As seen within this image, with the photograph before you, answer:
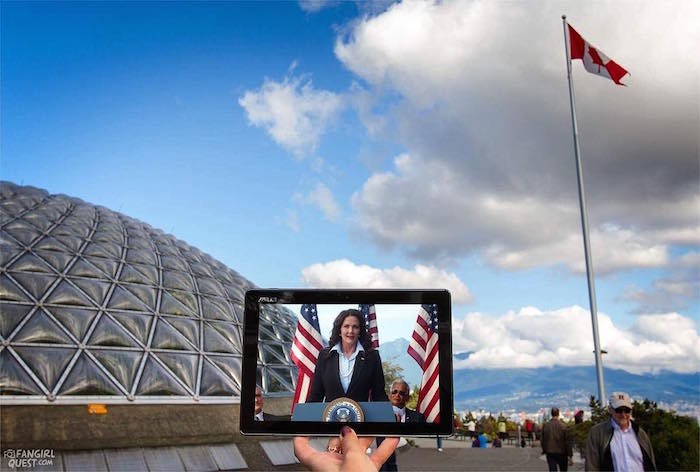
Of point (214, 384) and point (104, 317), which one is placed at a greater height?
point (104, 317)

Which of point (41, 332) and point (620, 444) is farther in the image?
point (41, 332)

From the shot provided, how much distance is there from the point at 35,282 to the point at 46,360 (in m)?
2.85

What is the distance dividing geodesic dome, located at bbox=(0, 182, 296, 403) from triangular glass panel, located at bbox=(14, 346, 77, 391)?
0.02m

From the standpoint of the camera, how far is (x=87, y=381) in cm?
1323

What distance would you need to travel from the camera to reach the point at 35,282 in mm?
15117

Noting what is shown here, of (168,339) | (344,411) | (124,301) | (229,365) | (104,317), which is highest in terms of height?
(124,301)

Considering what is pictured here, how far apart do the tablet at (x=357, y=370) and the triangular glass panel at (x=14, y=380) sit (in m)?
12.3

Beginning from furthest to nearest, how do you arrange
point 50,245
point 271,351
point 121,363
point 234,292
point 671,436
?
point 234,292
point 50,245
point 121,363
point 671,436
point 271,351

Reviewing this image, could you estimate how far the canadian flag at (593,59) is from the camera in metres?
17.0

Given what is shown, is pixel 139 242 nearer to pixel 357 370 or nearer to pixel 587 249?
pixel 587 249

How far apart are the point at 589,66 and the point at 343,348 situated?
17.7 meters

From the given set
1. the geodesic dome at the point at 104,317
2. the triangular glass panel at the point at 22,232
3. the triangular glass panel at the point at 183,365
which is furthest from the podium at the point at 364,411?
the triangular glass panel at the point at 22,232

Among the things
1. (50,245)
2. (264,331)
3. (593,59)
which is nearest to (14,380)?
(50,245)

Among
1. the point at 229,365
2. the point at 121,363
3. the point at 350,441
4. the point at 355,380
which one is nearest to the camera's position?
the point at 350,441
